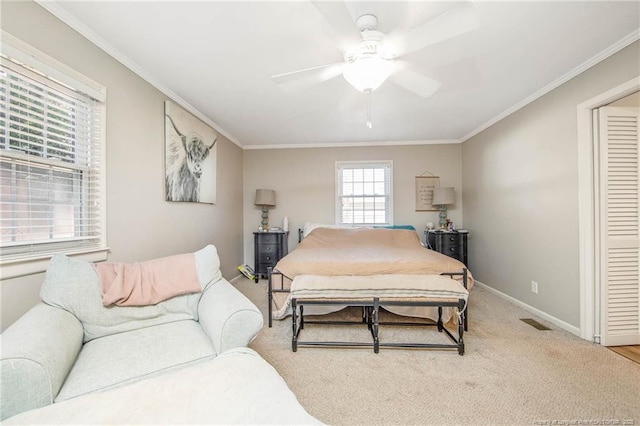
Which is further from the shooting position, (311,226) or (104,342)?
(311,226)

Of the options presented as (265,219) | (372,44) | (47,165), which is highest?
(372,44)

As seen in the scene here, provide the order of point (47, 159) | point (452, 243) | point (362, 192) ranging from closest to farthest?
point (47, 159) → point (452, 243) → point (362, 192)

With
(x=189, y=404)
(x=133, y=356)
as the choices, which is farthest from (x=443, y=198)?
(x=189, y=404)

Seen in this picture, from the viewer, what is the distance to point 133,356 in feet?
4.39

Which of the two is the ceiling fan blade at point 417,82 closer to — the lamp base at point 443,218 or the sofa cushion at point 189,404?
the sofa cushion at point 189,404

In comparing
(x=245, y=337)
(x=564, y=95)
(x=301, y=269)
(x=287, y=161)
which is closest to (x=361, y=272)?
(x=301, y=269)

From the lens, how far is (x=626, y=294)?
2.36 meters

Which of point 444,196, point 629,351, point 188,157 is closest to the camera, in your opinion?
point 629,351

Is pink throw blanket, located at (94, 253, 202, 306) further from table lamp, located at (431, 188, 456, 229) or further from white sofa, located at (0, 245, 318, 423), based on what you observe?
table lamp, located at (431, 188, 456, 229)

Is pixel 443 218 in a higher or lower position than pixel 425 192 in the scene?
lower

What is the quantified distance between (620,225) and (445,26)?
2.37 m

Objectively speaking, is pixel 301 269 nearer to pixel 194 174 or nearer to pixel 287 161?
pixel 194 174

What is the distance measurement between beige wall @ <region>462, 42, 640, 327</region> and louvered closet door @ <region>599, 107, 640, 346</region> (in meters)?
0.19

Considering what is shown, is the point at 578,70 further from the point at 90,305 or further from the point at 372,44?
the point at 90,305
